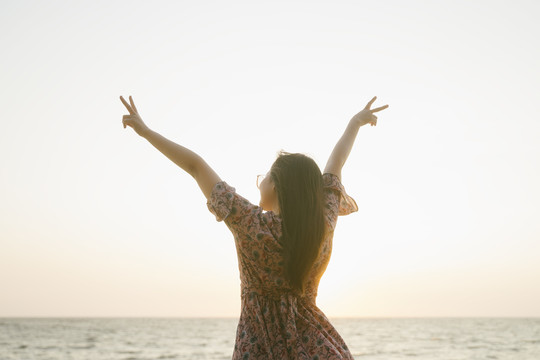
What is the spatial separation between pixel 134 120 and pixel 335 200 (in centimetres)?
95

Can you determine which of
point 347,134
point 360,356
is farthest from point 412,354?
point 347,134

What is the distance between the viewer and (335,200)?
2646 millimetres

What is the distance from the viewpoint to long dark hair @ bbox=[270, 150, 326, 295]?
2344 mm

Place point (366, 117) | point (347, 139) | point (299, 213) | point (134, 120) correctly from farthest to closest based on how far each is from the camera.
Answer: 1. point (366, 117)
2. point (347, 139)
3. point (134, 120)
4. point (299, 213)

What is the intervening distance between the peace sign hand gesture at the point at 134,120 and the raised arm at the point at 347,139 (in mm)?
849

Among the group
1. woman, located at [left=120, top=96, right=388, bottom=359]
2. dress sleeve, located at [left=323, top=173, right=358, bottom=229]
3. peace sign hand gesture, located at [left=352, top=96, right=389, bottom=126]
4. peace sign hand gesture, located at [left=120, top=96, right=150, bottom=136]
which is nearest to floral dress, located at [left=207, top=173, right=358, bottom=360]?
woman, located at [left=120, top=96, right=388, bottom=359]

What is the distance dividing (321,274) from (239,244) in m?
0.37

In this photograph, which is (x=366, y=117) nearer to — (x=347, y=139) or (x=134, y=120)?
(x=347, y=139)

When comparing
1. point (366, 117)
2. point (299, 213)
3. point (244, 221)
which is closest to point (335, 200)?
point (299, 213)

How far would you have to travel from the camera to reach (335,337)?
8.05 ft

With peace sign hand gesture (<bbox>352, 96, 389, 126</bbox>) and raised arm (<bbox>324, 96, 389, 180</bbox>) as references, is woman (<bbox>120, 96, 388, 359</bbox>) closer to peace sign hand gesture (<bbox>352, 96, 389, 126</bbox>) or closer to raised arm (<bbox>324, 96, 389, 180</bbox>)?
raised arm (<bbox>324, 96, 389, 180</bbox>)

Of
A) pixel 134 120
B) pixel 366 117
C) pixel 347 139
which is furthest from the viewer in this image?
pixel 366 117

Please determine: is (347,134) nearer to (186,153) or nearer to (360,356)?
(186,153)

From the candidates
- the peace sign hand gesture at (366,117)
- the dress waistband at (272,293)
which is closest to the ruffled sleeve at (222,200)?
the dress waistband at (272,293)
